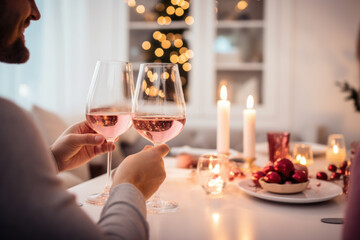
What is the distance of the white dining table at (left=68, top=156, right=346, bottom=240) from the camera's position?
0.68m

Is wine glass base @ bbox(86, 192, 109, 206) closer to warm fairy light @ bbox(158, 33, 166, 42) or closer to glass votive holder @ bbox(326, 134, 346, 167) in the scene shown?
glass votive holder @ bbox(326, 134, 346, 167)

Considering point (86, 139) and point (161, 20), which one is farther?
point (161, 20)

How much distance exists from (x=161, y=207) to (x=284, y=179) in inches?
12.6

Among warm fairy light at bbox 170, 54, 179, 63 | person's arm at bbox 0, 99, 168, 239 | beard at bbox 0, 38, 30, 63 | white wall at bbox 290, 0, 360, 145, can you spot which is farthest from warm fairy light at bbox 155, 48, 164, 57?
person's arm at bbox 0, 99, 168, 239

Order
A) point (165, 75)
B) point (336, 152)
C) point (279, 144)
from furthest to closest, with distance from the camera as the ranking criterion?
point (336, 152)
point (279, 144)
point (165, 75)

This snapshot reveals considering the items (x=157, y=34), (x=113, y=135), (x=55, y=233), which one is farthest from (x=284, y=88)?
(x=55, y=233)

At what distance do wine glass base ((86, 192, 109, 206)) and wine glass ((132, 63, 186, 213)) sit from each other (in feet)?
0.36

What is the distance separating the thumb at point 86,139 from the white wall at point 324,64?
269 cm

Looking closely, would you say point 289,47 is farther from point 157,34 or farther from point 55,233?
point 55,233

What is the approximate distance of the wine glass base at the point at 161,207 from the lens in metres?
0.81

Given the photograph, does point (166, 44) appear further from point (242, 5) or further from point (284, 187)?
point (284, 187)

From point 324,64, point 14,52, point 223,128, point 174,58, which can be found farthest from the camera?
point 174,58

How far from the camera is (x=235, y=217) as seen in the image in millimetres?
785

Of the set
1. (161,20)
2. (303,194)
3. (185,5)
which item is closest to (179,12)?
(185,5)
